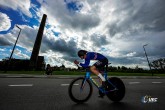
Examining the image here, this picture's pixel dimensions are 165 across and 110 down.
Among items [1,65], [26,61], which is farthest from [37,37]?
[1,65]

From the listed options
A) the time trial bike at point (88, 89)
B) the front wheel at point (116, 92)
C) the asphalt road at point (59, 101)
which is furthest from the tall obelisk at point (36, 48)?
the front wheel at point (116, 92)

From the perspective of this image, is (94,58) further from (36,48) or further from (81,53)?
(36,48)

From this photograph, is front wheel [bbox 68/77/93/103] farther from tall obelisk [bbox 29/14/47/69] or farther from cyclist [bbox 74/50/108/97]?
tall obelisk [bbox 29/14/47/69]

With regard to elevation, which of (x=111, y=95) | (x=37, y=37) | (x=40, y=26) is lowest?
(x=111, y=95)

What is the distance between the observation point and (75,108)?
4016 millimetres

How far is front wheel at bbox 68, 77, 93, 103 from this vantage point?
15.5 feet

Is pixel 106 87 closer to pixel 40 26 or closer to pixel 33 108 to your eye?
pixel 33 108

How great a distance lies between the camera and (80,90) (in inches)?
189

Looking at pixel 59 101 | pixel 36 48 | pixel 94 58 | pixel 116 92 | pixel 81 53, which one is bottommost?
pixel 59 101

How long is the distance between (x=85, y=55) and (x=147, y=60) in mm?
34176

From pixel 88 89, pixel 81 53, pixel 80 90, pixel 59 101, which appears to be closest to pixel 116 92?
pixel 88 89

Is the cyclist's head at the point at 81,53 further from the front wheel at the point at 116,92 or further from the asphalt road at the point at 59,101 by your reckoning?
the asphalt road at the point at 59,101

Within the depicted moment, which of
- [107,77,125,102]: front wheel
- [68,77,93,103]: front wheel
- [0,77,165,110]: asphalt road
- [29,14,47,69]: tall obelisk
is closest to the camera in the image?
[0,77,165,110]: asphalt road

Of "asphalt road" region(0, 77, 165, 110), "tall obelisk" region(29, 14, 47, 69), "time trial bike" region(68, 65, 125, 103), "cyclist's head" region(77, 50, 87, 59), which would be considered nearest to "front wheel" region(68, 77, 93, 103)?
"time trial bike" region(68, 65, 125, 103)
